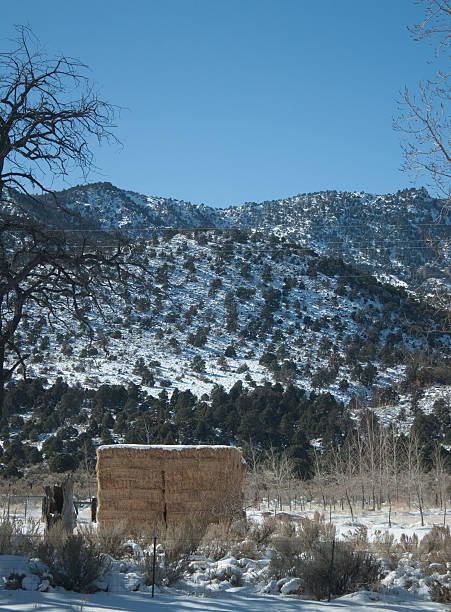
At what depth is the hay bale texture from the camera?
16750mm

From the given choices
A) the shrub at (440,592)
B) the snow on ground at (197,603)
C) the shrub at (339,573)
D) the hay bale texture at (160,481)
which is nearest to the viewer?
the snow on ground at (197,603)

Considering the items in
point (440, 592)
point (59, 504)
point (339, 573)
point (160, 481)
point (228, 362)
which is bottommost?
point (440, 592)

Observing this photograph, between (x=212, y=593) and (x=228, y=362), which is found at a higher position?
(x=228, y=362)

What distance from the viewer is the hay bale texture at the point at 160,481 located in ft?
55.0

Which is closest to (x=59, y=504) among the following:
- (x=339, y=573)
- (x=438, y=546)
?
(x=339, y=573)

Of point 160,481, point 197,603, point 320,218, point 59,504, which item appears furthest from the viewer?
point 320,218

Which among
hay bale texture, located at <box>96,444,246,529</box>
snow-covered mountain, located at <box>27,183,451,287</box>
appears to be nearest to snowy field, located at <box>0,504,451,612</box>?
hay bale texture, located at <box>96,444,246,529</box>

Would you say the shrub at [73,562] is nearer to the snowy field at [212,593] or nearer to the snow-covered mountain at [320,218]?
the snowy field at [212,593]

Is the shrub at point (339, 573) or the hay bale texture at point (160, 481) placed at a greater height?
the hay bale texture at point (160, 481)

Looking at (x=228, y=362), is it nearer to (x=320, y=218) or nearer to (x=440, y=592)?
(x=440, y=592)

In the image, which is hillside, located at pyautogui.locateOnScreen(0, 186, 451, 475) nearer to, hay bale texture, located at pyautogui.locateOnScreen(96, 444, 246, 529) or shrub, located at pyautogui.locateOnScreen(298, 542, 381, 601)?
hay bale texture, located at pyautogui.locateOnScreen(96, 444, 246, 529)

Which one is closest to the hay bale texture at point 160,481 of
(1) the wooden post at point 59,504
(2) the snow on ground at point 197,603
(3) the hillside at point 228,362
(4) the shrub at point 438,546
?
(1) the wooden post at point 59,504

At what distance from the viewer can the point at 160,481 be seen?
1689 cm

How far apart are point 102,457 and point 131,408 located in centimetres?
2393
